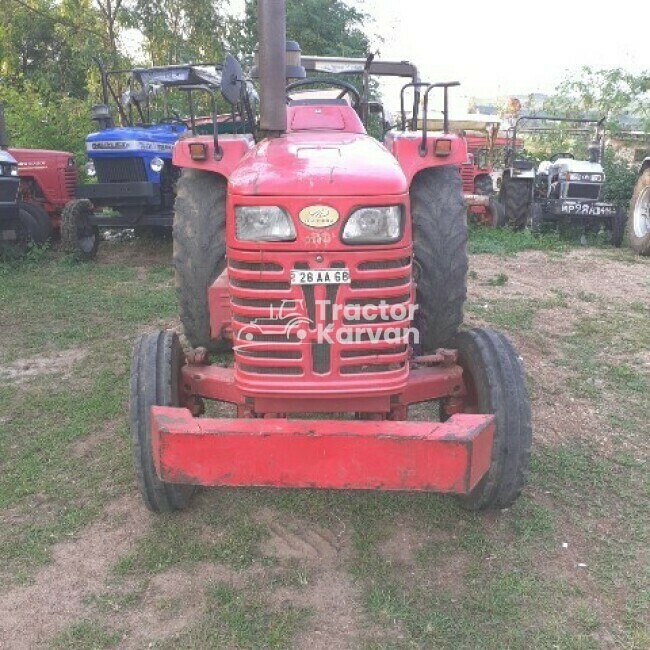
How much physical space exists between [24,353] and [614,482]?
4298 millimetres

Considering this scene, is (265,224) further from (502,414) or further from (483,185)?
(483,185)

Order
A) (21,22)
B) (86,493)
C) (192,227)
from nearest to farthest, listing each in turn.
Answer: (86,493) < (192,227) < (21,22)

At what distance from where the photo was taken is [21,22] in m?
17.8

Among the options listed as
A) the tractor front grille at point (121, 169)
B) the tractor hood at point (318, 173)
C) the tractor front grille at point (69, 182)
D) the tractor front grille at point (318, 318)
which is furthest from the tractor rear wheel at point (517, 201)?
the tractor front grille at point (318, 318)

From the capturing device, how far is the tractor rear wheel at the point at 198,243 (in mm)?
3824

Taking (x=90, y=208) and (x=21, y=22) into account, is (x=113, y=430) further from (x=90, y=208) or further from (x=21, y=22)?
(x=21, y=22)

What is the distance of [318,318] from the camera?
8.72 feet

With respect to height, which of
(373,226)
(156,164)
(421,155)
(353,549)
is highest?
(421,155)

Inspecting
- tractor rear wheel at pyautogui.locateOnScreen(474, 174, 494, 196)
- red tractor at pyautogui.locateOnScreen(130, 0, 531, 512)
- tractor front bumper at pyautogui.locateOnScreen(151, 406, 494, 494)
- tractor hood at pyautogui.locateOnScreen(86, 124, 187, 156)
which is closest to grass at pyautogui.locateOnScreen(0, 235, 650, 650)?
red tractor at pyautogui.locateOnScreen(130, 0, 531, 512)

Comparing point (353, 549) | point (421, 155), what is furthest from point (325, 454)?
point (421, 155)

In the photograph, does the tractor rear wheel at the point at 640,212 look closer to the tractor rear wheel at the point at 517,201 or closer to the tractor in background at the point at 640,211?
the tractor in background at the point at 640,211

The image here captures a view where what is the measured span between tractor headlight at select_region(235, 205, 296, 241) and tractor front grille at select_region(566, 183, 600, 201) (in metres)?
9.29

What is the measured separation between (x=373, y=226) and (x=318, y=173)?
30 centimetres

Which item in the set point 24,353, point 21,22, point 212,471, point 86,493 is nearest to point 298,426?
point 212,471
